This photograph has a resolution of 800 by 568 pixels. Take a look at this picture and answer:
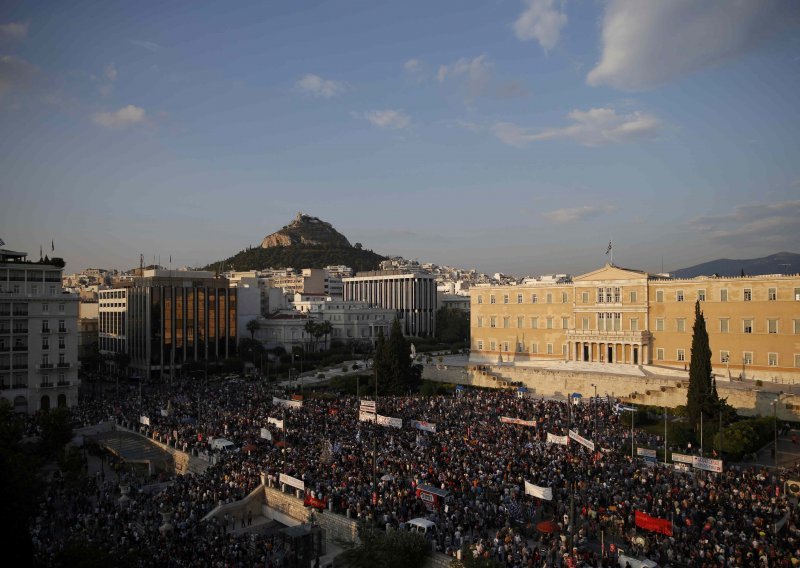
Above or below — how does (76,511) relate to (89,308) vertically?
below

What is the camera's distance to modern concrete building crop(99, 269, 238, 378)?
7306 cm

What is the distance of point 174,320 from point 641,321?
51760mm

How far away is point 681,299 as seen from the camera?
52.3 meters

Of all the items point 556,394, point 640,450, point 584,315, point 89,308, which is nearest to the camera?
point 640,450

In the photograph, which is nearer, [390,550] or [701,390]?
[390,550]

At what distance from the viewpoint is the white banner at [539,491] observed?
22672mm

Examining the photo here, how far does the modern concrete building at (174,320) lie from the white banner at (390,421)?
143ft

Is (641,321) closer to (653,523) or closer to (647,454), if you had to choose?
(647,454)

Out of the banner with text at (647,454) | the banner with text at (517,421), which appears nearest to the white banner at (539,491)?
the banner with text at (647,454)

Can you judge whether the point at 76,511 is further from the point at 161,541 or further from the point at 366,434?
Answer: the point at 366,434

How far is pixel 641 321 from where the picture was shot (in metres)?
54.5

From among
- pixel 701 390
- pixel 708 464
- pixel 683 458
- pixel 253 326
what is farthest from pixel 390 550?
pixel 253 326

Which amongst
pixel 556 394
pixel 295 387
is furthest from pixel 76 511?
pixel 556 394

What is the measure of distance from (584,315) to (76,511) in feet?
147
